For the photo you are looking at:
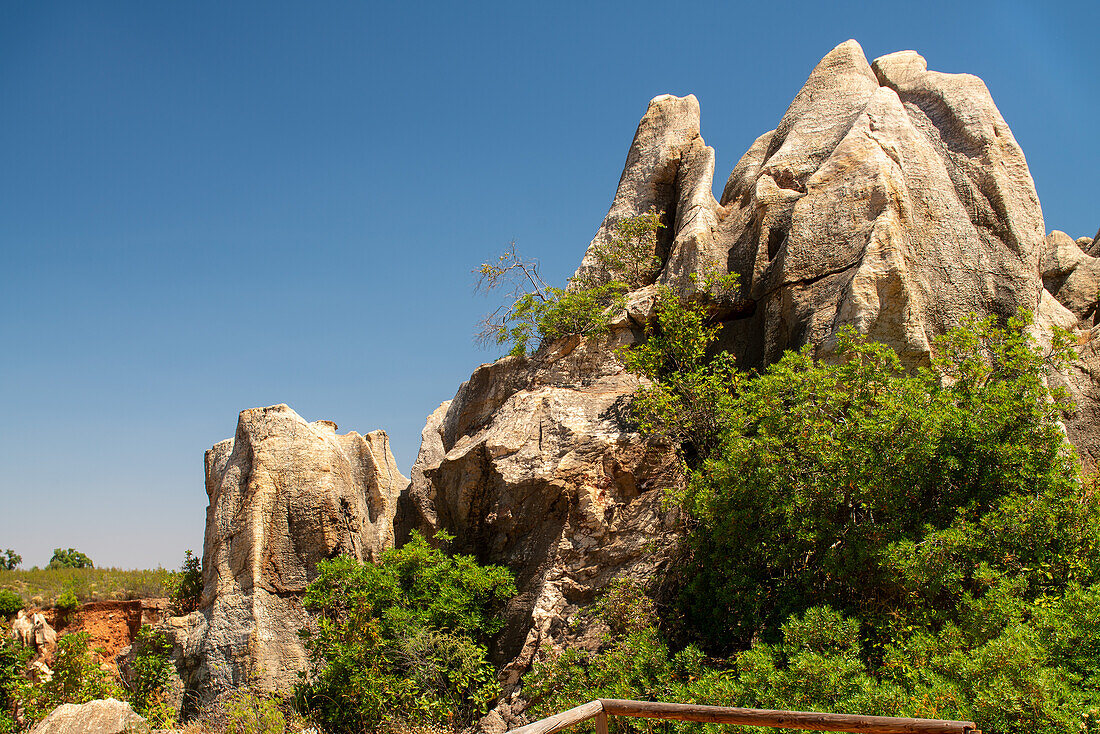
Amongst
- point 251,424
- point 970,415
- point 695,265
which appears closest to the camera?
point 970,415

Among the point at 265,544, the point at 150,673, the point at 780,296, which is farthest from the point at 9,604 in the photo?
the point at 780,296

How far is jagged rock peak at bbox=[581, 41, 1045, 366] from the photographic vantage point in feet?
34.6

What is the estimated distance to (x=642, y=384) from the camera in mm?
11930

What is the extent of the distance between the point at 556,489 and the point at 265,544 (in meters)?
5.20

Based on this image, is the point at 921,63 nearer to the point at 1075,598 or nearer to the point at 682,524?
the point at 682,524

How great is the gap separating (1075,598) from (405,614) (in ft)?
25.1

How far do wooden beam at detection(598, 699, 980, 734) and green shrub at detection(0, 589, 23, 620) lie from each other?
22152 millimetres

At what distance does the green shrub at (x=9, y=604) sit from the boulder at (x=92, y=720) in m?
12.7

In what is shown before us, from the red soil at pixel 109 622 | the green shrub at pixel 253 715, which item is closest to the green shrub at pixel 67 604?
the red soil at pixel 109 622

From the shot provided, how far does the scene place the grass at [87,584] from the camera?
92.5ft

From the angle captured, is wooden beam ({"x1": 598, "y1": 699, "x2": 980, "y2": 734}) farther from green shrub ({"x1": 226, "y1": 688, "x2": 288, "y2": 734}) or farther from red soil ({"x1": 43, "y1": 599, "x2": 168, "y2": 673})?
red soil ({"x1": 43, "y1": 599, "x2": 168, "y2": 673})

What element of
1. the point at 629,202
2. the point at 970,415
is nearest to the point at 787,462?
the point at 970,415

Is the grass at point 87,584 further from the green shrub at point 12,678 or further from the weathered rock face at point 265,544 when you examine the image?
the weathered rock face at point 265,544

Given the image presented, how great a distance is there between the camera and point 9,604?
21109 millimetres
